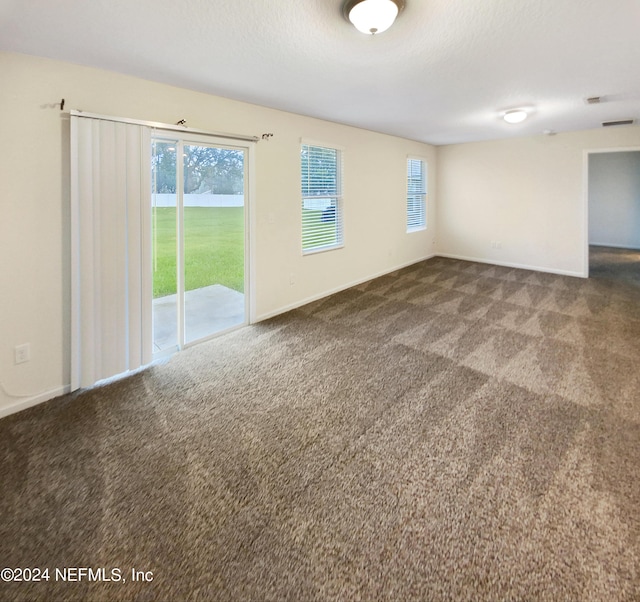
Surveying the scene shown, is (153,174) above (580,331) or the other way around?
above

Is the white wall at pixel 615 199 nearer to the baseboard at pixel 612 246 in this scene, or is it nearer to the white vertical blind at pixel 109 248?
the baseboard at pixel 612 246

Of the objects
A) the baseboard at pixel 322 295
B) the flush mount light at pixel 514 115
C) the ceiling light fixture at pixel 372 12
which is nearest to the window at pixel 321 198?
the baseboard at pixel 322 295

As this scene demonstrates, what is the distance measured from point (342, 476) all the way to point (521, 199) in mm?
6607

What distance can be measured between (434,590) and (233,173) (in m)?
3.72

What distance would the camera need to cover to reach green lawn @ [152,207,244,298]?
10.8 ft

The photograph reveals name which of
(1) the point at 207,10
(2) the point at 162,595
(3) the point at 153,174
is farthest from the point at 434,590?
(3) the point at 153,174

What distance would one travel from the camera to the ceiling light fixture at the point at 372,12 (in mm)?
1842

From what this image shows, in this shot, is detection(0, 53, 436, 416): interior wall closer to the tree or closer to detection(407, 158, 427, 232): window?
the tree

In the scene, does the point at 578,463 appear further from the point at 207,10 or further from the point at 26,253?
the point at 26,253

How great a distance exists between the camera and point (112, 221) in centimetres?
276

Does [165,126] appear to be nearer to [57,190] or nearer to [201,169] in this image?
[201,169]

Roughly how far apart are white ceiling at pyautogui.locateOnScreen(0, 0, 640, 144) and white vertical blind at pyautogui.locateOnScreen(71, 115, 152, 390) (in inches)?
23.7

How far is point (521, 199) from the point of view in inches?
259

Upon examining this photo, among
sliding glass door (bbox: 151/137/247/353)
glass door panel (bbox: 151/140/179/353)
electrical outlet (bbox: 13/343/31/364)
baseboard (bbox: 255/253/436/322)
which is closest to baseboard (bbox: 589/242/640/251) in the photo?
baseboard (bbox: 255/253/436/322)
